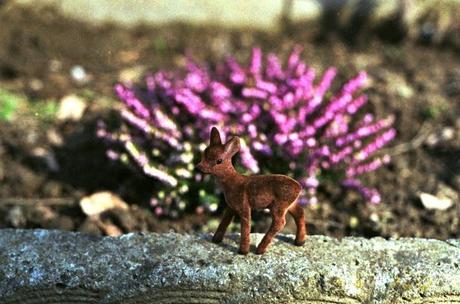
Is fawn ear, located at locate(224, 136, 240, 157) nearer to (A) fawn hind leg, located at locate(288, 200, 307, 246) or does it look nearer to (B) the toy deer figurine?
(B) the toy deer figurine

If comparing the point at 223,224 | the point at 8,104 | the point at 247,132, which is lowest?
the point at 8,104

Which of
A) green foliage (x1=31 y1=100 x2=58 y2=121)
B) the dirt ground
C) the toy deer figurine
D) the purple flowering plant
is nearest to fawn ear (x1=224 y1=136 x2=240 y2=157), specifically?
the toy deer figurine

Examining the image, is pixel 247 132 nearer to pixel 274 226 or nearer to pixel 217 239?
pixel 217 239

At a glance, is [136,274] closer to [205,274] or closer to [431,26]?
[205,274]

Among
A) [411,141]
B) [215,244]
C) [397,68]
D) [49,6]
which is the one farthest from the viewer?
[49,6]

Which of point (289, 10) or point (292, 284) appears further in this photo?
point (289, 10)

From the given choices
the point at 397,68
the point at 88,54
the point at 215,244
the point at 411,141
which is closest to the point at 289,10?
the point at 397,68

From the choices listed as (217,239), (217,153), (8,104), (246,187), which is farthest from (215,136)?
(8,104)
